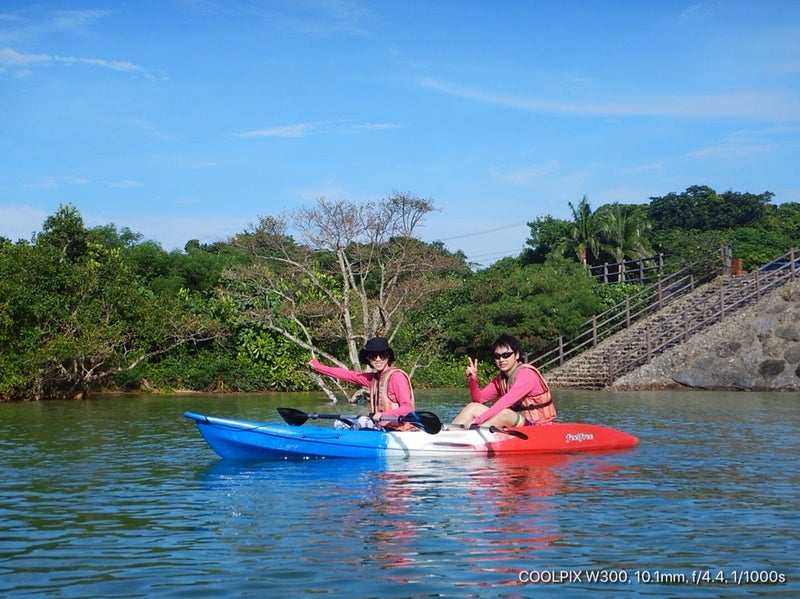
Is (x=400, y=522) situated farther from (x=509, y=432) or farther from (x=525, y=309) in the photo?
(x=525, y=309)

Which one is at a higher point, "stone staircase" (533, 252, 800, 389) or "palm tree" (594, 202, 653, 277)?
"palm tree" (594, 202, 653, 277)

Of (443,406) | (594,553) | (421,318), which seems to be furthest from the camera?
(421,318)

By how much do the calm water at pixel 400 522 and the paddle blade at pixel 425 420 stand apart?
16.4 inches

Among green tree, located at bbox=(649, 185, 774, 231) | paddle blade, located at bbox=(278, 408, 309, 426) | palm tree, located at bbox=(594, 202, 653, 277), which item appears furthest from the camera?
green tree, located at bbox=(649, 185, 774, 231)

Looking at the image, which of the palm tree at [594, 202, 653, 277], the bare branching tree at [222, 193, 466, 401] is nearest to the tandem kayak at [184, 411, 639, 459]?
the bare branching tree at [222, 193, 466, 401]

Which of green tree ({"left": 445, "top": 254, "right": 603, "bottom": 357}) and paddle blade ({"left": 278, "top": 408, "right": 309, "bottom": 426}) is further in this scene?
green tree ({"left": 445, "top": 254, "right": 603, "bottom": 357})

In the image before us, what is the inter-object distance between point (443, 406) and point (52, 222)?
1208 cm

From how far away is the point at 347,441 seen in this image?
35.9ft

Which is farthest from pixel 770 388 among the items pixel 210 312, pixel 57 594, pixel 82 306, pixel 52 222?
pixel 57 594

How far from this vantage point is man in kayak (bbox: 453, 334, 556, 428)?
11.0 m

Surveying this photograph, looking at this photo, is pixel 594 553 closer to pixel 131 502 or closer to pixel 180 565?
Answer: pixel 180 565

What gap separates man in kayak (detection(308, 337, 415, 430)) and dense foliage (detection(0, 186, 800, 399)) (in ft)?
38.6

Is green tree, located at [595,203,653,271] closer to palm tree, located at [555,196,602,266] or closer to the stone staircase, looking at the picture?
palm tree, located at [555,196,602,266]

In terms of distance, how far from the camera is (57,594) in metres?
5.34
